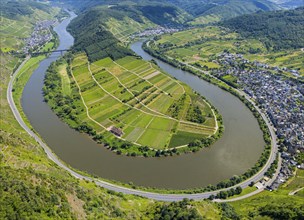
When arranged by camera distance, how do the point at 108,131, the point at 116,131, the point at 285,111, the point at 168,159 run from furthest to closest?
the point at 285,111 < the point at 108,131 < the point at 116,131 < the point at 168,159

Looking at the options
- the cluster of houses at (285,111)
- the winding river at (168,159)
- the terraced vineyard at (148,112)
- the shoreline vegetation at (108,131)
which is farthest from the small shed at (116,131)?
the cluster of houses at (285,111)

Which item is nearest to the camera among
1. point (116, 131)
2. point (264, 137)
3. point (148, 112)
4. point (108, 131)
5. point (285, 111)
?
point (264, 137)

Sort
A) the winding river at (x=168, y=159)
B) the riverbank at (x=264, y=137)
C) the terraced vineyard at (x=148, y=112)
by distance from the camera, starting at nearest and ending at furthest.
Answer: the winding river at (x=168, y=159)
the riverbank at (x=264, y=137)
the terraced vineyard at (x=148, y=112)

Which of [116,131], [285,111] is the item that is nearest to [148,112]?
[116,131]

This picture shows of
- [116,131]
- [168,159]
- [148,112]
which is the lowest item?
[148,112]

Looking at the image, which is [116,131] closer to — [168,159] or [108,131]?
[108,131]

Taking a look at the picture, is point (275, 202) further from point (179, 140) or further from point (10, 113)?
point (10, 113)

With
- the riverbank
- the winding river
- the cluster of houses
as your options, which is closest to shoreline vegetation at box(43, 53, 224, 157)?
the winding river

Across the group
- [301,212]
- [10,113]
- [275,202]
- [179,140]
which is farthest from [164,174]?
[10,113]

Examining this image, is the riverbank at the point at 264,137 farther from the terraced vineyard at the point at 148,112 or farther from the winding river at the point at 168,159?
the terraced vineyard at the point at 148,112
